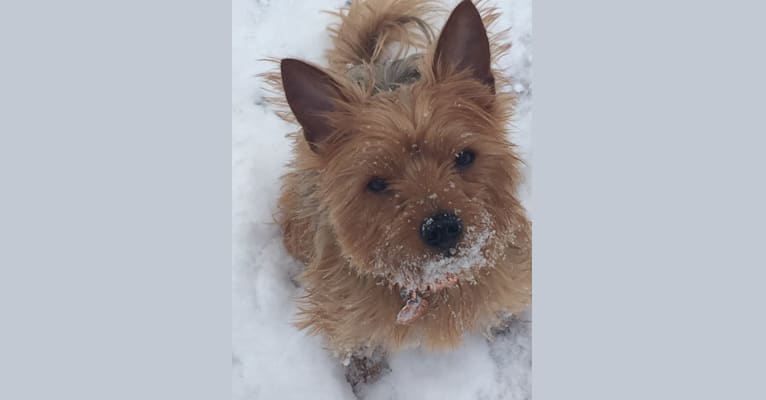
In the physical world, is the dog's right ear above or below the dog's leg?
above

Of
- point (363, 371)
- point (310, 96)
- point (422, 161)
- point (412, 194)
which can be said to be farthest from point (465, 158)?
point (363, 371)

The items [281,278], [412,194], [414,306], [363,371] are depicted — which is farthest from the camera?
[281,278]

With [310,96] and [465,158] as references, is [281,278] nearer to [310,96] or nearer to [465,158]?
[310,96]

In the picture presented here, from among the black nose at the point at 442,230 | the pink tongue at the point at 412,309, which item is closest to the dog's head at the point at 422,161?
the black nose at the point at 442,230

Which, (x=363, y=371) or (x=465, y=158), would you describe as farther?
(x=363, y=371)

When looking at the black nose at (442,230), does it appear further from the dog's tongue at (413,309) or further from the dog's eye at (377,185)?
the dog's tongue at (413,309)

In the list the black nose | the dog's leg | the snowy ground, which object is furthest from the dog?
the snowy ground

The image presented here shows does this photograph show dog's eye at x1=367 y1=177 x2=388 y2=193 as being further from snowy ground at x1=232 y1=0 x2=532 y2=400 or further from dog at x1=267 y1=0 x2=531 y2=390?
snowy ground at x1=232 y1=0 x2=532 y2=400
